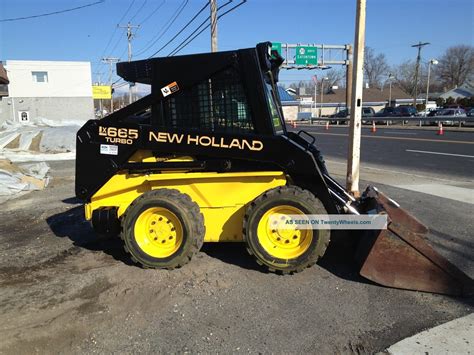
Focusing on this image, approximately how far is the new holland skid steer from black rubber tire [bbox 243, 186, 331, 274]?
0.4 inches

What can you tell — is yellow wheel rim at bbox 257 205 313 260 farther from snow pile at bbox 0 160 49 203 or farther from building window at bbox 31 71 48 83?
building window at bbox 31 71 48 83

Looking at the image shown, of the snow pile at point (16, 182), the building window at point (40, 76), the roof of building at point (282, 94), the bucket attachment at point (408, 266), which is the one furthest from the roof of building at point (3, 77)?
the bucket attachment at point (408, 266)

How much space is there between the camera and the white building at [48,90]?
4612 cm

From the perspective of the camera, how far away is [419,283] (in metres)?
3.85

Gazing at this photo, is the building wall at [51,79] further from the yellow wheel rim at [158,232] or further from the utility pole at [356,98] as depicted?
the yellow wheel rim at [158,232]

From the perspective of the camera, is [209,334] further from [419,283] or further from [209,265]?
[419,283]

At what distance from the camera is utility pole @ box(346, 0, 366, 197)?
6988mm

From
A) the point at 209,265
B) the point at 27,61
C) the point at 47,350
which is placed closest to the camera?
the point at 47,350

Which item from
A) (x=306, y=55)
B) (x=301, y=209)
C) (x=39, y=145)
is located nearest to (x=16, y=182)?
(x=301, y=209)

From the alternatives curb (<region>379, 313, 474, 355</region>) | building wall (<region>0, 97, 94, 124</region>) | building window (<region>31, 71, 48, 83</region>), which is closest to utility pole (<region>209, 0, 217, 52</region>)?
curb (<region>379, 313, 474, 355</region>)

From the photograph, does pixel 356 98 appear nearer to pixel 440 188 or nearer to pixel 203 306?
pixel 440 188

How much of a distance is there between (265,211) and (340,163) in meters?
9.42

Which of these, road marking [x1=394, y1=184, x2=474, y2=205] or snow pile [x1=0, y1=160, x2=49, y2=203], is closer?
road marking [x1=394, y1=184, x2=474, y2=205]

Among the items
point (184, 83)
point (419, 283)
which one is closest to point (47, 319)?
point (184, 83)
